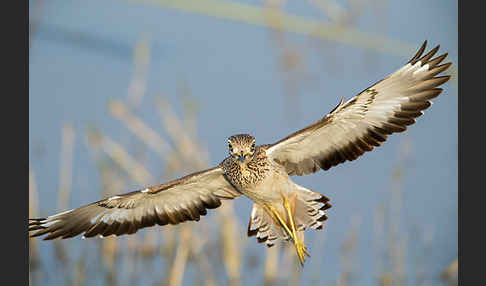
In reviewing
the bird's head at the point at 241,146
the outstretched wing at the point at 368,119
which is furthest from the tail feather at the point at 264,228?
the bird's head at the point at 241,146

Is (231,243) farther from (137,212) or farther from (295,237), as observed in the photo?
(295,237)

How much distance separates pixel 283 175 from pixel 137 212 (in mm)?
787

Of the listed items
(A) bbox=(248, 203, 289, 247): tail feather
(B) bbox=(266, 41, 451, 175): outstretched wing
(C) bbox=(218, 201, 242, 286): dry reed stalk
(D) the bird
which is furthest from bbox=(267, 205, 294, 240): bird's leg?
(C) bbox=(218, 201, 242, 286): dry reed stalk

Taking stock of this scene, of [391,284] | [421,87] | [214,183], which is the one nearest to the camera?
[421,87]

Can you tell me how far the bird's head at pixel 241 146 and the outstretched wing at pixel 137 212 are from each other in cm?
40

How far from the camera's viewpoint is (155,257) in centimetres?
438

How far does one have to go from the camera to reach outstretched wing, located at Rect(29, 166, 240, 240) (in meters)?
3.19

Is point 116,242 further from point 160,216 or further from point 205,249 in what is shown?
point 160,216

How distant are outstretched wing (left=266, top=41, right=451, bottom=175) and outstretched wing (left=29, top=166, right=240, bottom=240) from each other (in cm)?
40

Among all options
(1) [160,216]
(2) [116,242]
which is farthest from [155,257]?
(1) [160,216]

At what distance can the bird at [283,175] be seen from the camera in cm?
283

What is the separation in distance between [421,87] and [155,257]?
2.22 metres

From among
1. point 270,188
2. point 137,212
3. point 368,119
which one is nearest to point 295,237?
point 270,188

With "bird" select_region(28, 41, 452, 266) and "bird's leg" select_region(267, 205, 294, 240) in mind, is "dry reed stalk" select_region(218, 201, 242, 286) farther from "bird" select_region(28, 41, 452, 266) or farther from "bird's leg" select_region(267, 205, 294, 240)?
"bird's leg" select_region(267, 205, 294, 240)
